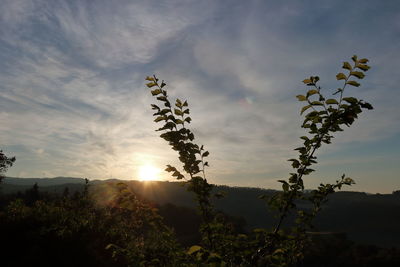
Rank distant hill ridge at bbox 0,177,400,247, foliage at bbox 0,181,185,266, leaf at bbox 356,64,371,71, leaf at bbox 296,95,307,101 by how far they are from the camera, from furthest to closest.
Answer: distant hill ridge at bbox 0,177,400,247
foliage at bbox 0,181,185,266
leaf at bbox 296,95,307,101
leaf at bbox 356,64,371,71

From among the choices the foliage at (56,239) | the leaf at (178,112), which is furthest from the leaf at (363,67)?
the foliage at (56,239)

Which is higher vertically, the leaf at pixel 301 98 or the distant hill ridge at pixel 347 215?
the leaf at pixel 301 98

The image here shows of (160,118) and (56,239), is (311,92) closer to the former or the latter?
(160,118)

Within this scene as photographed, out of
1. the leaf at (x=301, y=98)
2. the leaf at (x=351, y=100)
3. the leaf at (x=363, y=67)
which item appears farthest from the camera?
the leaf at (x=301, y=98)

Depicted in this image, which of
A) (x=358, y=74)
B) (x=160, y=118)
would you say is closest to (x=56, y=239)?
(x=160, y=118)

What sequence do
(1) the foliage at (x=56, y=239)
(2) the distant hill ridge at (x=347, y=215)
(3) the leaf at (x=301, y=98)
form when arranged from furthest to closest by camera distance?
(2) the distant hill ridge at (x=347, y=215)
(1) the foliage at (x=56, y=239)
(3) the leaf at (x=301, y=98)

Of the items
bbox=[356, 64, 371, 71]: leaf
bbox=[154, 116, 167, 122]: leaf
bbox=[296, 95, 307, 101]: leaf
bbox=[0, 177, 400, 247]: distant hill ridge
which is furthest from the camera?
bbox=[0, 177, 400, 247]: distant hill ridge

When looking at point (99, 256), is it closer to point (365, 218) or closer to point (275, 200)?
point (275, 200)

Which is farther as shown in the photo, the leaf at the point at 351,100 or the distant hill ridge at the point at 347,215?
the distant hill ridge at the point at 347,215

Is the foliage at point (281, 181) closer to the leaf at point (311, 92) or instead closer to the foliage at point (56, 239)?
the leaf at point (311, 92)

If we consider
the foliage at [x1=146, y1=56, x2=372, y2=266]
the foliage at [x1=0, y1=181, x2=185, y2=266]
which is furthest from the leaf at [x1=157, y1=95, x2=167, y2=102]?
the foliage at [x1=0, y1=181, x2=185, y2=266]

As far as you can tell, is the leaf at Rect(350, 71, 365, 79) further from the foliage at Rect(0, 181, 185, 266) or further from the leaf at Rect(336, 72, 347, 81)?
the foliage at Rect(0, 181, 185, 266)

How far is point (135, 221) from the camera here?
11.6 feet

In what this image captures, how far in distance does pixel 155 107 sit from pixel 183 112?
0.31 metres
